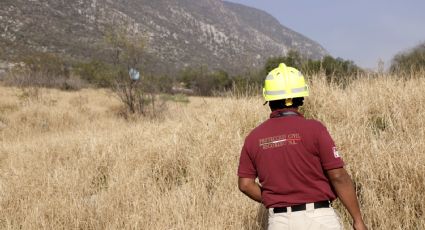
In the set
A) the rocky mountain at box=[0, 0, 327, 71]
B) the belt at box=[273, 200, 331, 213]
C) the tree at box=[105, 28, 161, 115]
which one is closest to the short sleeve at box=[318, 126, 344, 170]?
the belt at box=[273, 200, 331, 213]

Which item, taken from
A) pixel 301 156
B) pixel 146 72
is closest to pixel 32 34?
pixel 146 72

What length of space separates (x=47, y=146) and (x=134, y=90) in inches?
374

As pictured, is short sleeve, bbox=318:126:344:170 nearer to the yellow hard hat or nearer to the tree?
the yellow hard hat

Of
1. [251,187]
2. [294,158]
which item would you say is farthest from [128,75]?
[294,158]

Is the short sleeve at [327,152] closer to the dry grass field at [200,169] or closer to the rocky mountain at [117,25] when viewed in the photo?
the dry grass field at [200,169]

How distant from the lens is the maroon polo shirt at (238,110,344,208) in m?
2.88

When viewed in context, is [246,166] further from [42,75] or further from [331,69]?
[42,75]

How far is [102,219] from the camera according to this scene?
16.8ft

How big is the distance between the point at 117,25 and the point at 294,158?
2465 cm

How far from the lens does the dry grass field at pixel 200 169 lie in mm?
4574

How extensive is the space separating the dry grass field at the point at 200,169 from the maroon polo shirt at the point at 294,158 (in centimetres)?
164

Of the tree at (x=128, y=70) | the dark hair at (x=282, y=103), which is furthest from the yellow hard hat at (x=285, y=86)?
the tree at (x=128, y=70)

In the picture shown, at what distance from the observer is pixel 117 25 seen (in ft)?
85.9

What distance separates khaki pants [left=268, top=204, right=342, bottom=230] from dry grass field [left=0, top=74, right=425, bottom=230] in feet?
5.29
